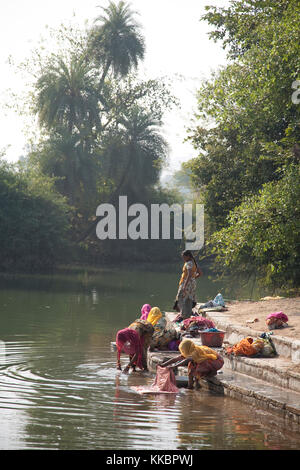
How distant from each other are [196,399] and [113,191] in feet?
124

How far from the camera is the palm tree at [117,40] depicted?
45438mm

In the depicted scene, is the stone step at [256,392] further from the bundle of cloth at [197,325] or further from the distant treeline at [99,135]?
the distant treeline at [99,135]

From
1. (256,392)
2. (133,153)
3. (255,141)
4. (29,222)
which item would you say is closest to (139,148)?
(133,153)

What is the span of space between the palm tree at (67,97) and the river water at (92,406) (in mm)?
27511

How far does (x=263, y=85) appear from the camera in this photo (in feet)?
48.5

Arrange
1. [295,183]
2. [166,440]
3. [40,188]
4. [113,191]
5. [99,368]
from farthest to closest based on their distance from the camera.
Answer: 1. [113,191]
2. [40,188]
3. [295,183]
4. [99,368]
5. [166,440]

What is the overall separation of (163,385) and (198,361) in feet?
2.27

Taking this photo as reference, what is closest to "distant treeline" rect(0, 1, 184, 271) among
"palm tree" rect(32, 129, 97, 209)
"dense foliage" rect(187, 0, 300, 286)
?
"palm tree" rect(32, 129, 97, 209)

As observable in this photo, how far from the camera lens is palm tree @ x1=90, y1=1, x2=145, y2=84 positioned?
45.4 m

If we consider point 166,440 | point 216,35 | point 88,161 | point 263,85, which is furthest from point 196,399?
point 88,161

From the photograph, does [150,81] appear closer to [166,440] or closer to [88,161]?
[88,161]

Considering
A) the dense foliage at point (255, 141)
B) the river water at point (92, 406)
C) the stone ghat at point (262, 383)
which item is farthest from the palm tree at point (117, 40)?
the stone ghat at point (262, 383)

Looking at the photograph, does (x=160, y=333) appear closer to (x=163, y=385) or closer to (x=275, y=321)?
(x=275, y=321)
